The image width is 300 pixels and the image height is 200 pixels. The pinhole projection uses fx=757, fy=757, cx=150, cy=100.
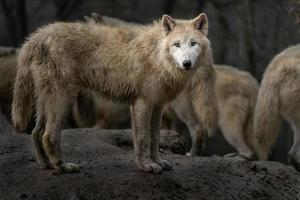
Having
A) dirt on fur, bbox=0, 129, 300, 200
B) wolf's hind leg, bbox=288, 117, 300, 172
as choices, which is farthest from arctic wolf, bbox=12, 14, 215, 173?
wolf's hind leg, bbox=288, 117, 300, 172

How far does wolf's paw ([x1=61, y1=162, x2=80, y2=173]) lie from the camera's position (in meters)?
6.96

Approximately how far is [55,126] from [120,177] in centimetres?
75

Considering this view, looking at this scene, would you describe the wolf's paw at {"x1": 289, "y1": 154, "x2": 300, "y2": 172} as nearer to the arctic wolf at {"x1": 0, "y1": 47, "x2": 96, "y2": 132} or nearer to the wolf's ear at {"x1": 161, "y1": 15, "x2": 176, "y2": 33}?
the wolf's ear at {"x1": 161, "y1": 15, "x2": 176, "y2": 33}

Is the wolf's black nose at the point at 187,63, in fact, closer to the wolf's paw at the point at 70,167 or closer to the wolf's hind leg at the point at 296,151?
the wolf's paw at the point at 70,167

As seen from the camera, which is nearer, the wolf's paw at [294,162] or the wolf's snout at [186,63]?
the wolf's snout at [186,63]

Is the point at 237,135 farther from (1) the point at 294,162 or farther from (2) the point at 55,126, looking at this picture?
(2) the point at 55,126

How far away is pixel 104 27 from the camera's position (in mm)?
7422

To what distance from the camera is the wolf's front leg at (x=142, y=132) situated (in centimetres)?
704

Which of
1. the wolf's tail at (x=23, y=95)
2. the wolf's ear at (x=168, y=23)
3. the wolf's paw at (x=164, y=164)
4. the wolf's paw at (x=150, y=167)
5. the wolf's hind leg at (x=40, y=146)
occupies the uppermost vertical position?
the wolf's ear at (x=168, y=23)

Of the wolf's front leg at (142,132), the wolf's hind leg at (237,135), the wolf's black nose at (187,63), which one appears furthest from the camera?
the wolf's hind leg at (237,135)

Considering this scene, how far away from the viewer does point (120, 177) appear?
693 cm

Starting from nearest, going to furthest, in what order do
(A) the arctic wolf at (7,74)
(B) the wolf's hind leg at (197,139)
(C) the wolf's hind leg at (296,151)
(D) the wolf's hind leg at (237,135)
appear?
1. (C) the wolf's hind leg at (296,151)
2. (B) the wolf's hind leg at (197,139)
3. (D) the wolf's hind leg at (237,135)
4. (A) the arctic wolf at (7,74)

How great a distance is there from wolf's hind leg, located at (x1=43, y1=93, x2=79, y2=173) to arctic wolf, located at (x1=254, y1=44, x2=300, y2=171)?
128 inches

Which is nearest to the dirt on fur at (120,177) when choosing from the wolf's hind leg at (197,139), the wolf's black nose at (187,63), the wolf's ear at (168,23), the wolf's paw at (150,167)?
the wolf's paw at (150,167)
